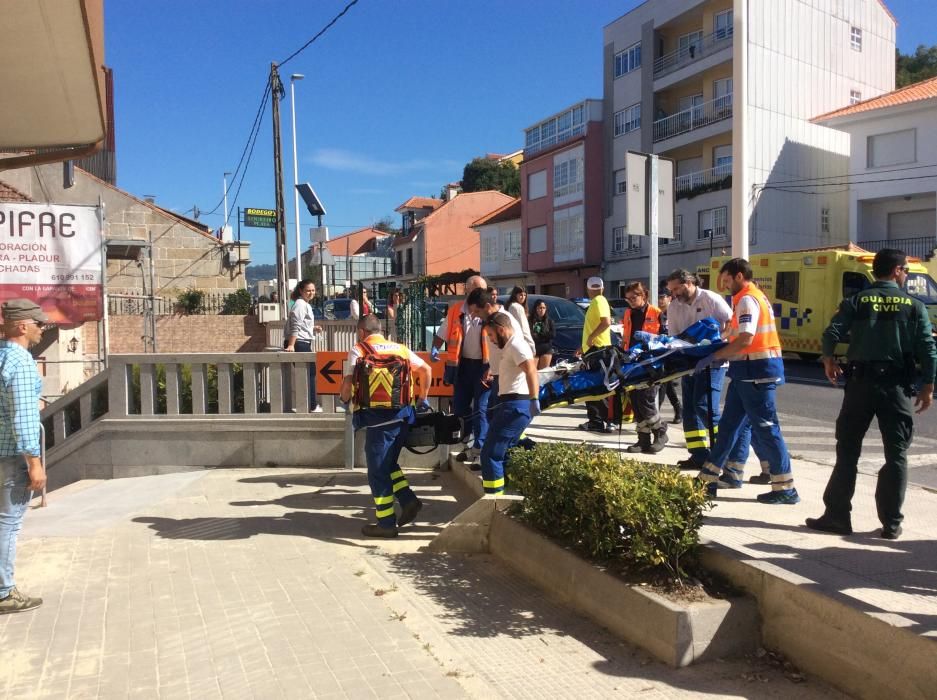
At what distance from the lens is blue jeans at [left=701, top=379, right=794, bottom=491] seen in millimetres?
5641

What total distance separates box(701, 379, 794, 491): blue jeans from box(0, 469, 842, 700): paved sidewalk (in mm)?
1905

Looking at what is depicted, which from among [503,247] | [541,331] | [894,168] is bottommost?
[541,331]

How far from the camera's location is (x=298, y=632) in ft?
14.1

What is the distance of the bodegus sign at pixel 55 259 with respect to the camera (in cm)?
1056

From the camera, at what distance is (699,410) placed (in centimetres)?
662

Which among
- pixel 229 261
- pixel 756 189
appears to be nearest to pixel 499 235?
pixel 756 189

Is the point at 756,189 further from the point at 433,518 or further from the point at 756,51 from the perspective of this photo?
the point at 433,518

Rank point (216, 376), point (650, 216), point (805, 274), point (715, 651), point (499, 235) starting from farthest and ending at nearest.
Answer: point (499, 235) < point (805, 274) < point (216, 376) < point (650, 216) < point (715, 651)

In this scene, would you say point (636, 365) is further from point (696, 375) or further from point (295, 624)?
point (295, 624)

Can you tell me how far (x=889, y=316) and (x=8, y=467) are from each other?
536 centimetres

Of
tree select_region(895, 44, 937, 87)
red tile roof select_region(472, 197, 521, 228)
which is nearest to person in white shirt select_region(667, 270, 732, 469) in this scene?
red tile roof select_region(472, 197, 521, 228)

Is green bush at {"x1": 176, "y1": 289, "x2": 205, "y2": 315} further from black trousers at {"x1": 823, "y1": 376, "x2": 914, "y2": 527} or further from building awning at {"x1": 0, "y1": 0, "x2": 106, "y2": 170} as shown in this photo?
black trousers at {"x1": 823, "y1": 376, "x2": 914, "y2": 527}

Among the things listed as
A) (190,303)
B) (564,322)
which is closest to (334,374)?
(564,322)

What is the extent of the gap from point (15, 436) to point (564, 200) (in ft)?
131
